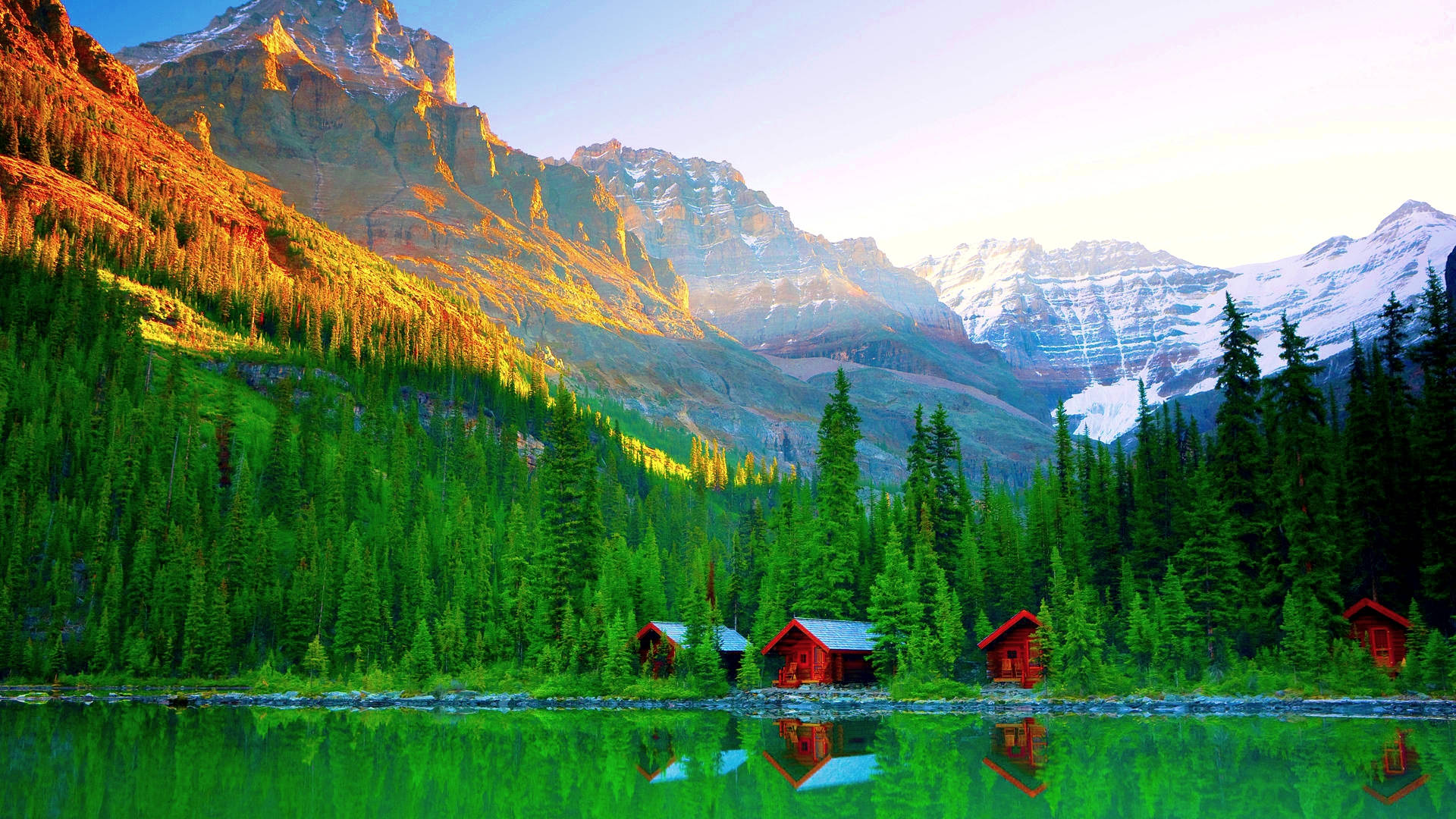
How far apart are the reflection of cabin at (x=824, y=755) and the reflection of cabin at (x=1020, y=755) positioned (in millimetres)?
3582

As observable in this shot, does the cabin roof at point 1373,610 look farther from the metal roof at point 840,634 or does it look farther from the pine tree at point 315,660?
the pine tree at point 315,660

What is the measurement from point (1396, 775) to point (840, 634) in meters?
40.7

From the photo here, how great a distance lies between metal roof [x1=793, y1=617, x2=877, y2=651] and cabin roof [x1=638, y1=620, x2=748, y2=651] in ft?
15.1

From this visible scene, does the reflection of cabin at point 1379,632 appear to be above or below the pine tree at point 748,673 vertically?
above

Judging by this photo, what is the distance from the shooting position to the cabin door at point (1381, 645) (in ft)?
176

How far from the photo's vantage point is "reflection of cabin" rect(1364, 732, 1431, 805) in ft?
75.4

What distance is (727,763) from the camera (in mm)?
30891

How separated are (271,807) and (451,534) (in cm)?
8038

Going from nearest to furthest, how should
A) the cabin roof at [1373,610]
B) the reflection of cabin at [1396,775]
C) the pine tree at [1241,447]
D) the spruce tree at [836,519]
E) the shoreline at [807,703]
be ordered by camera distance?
the reflection of cabin at [1396,775], the shoreline at [807,703], the cabin roof at [1373,610], the pine tree at [1241,447], the spruce tree at [836,519]

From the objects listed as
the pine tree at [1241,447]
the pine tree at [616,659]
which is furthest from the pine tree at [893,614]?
the pine tree at [1241,447]

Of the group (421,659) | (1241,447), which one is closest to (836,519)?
(1241,447)

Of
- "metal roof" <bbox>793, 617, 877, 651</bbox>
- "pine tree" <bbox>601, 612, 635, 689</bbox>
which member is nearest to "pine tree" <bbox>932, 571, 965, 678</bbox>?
"metal roof" <bbox>793, 617, 877, 651</bbox>

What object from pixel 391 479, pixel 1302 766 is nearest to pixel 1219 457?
pixel 1302 766

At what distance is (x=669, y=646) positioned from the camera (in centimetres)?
6569
